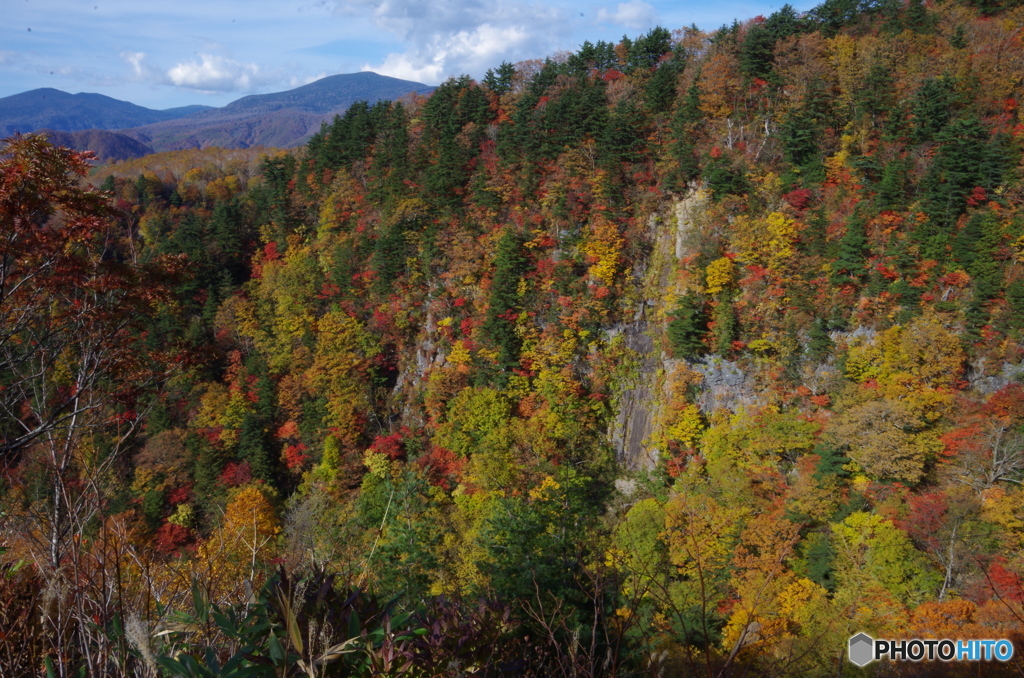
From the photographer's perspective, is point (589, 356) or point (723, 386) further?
point (589, 356)

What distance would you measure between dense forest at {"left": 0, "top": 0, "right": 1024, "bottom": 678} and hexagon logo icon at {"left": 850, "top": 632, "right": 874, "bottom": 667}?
95cm

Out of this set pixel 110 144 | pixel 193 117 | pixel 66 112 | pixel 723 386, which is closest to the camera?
pixel 723 386

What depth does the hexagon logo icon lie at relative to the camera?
5.24 m

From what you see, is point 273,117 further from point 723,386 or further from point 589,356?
point 723,386

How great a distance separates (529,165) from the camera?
24.6m

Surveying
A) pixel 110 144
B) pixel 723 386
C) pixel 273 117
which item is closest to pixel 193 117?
pixel 273 117

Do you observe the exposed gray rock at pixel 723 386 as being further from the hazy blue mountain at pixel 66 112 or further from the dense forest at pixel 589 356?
the hazy blue mountain at pixel 66 112

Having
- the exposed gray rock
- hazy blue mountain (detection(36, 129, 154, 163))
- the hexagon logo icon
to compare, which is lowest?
the exposed gray rock

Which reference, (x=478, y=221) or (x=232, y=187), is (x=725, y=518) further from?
(x=232, y=187)

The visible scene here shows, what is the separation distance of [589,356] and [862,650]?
644 inches

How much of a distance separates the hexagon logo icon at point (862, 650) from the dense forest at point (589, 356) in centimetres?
95

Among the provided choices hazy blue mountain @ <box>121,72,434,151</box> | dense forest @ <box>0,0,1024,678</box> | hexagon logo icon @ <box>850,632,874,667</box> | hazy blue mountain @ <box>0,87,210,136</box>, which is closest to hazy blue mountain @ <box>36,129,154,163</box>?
hazy blue mountain @ <box>0,87,210,136</box>

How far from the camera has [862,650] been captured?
212 inches

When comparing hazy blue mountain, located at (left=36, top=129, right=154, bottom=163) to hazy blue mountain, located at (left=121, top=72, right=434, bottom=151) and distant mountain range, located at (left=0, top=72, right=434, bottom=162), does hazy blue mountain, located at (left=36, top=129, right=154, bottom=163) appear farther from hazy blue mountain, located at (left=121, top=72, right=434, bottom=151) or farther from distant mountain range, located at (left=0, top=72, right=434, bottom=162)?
hazy blue mountain, located at (left=121, top=72, right=434, bottom=151)
